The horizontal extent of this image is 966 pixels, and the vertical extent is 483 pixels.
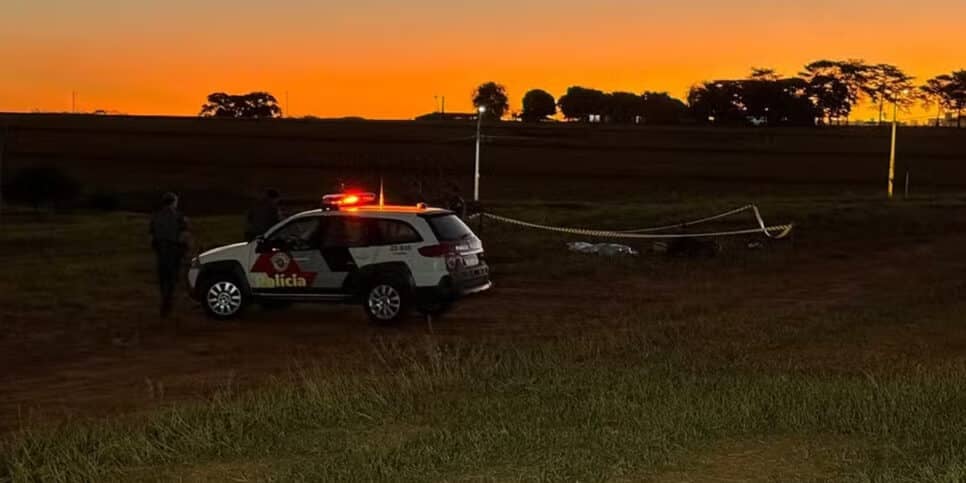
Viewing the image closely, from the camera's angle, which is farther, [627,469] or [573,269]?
[573,269]

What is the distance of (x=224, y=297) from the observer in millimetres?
14828

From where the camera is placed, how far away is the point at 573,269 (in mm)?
20812

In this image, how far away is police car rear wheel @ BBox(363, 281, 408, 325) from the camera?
46.0ft

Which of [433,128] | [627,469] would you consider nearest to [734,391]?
[627,469]

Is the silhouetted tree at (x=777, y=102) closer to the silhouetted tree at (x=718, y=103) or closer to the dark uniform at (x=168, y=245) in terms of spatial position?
the silhouetted tree at (x=718, y=103)

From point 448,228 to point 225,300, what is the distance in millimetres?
3187

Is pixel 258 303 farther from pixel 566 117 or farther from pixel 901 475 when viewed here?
pixel 566 117

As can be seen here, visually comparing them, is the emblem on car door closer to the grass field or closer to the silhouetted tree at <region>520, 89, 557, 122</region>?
the grass field

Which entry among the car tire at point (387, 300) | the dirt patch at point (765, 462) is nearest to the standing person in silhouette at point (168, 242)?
the car tire at point (387, 300)

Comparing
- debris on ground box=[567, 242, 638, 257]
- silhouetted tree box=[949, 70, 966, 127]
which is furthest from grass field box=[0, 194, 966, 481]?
silhouetted tree box=[949, 70, 966, 127]

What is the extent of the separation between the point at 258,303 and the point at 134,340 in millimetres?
2304

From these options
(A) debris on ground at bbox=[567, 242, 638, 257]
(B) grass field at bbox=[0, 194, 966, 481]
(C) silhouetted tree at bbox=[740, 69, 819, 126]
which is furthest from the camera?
(C) silhouetted tree at bbox=[740, 69, 819, 126]

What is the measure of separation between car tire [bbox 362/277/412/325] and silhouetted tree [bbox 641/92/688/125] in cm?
14027

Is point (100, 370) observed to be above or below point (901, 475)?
below
